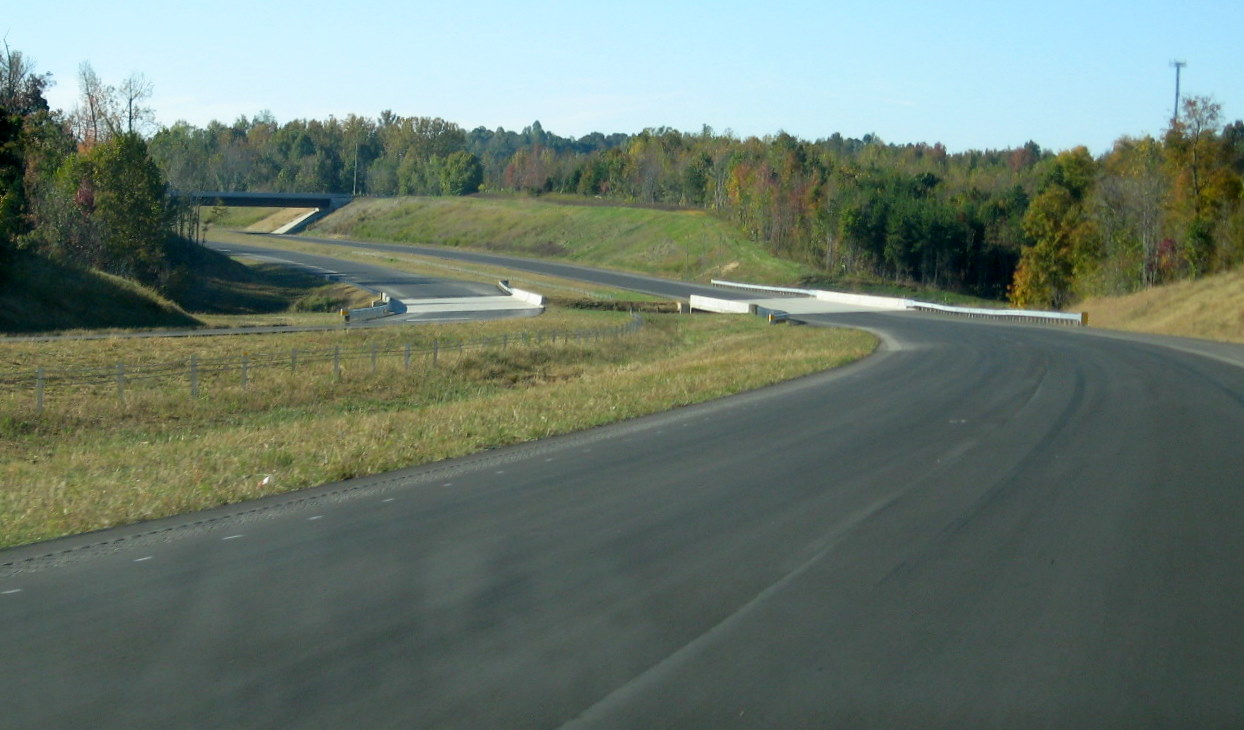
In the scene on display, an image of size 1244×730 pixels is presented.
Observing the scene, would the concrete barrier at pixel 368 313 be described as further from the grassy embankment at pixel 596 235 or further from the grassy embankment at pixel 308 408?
the grassy embankment at pixel 596 235

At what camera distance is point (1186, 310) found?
164 feet

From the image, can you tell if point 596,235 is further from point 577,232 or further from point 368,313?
point 368,313

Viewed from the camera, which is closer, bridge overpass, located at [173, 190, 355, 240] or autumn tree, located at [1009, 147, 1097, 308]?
autumn tree, located at [1009, 147, 1097, 308]

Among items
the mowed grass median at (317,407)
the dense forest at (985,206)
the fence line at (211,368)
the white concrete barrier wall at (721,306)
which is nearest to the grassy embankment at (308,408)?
the mowed grass median at (317,407)

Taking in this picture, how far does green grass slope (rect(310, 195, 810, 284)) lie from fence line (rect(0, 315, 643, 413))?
183ft

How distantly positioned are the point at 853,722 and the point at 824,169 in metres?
121

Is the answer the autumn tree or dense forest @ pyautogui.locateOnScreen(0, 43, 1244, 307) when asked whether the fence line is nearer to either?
dense forest @ pyautogui.locateOnScreen(0, 43, 1244, 307)

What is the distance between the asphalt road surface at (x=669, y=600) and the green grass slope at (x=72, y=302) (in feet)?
126

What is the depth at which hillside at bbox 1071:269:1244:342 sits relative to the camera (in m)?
45.2

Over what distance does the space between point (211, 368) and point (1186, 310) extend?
4123 centimetres

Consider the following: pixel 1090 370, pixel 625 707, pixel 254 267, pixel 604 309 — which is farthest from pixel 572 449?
pixel 254 267

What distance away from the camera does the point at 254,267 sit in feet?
294

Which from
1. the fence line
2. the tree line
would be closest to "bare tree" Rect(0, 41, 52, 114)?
the tree line

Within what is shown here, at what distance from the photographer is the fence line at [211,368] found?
1071 inches
